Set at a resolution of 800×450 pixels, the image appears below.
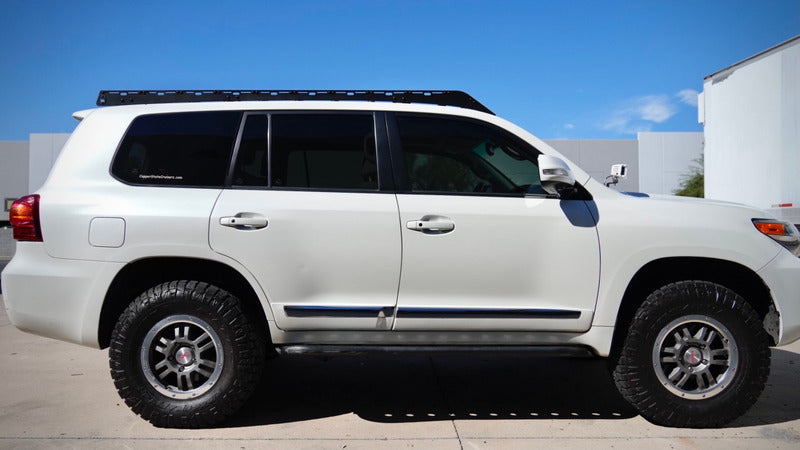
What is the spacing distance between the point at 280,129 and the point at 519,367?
2.82 meters

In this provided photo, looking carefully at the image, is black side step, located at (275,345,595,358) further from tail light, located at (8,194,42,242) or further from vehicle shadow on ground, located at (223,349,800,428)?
tail light, located at (8,194,42,242)

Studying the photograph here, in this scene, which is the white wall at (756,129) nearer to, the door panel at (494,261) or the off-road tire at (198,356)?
the door panel at (494,261)

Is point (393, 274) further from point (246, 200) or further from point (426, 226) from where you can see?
point (246, 200)

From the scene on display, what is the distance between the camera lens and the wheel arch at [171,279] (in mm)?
3506

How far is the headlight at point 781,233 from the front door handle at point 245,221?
2.87 meters

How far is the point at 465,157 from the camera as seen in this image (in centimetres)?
366

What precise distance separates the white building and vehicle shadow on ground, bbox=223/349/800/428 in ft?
15.9

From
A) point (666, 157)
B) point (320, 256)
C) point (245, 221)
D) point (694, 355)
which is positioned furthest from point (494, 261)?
point (666, 157)

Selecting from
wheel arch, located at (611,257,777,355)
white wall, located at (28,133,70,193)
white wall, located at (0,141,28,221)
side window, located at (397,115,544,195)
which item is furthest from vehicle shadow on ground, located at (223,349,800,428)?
white wall, located at (0,141,28,221)

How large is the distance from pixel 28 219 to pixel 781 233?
4.35 m

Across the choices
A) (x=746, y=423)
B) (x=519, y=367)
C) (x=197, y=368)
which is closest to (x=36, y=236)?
(x=197, y=368)

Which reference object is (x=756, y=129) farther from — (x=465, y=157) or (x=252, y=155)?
(x=252, y=155)

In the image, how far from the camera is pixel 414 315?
3395 millimetres

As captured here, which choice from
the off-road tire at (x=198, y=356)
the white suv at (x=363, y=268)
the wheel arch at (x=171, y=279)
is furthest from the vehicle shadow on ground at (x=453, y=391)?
the wheel arch at (x=171, y=279)
